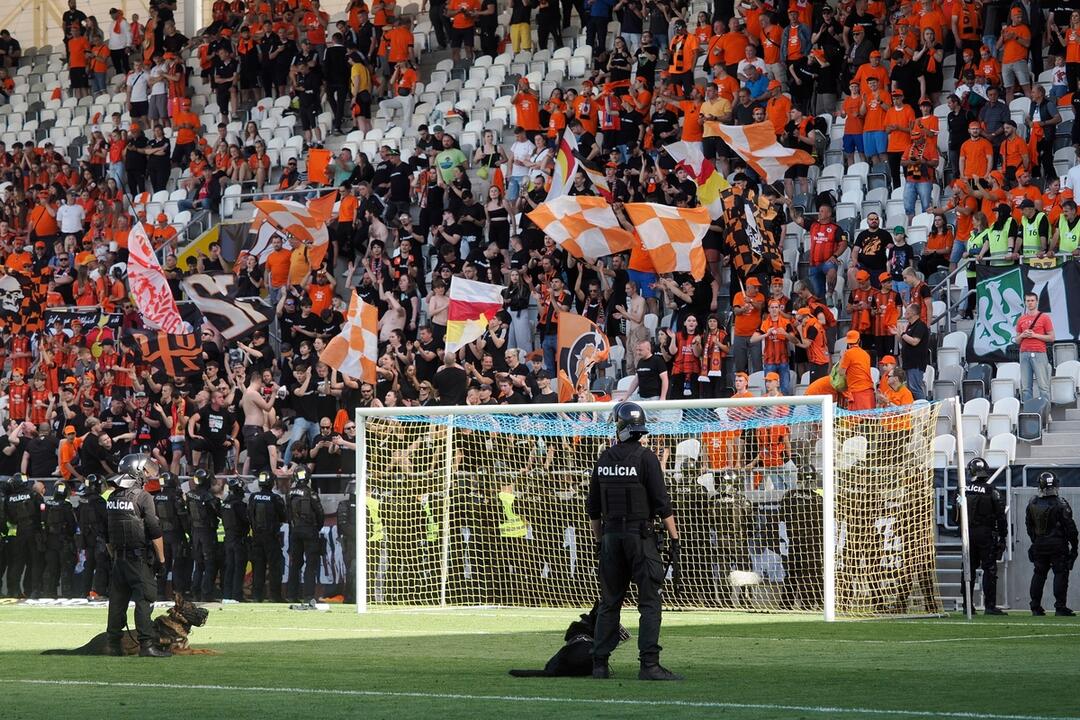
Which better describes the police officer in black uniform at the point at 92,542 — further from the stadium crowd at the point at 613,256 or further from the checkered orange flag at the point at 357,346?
the checkered orange flag at the point at 357,346

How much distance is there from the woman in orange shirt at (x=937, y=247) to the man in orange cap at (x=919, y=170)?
2.87 feet

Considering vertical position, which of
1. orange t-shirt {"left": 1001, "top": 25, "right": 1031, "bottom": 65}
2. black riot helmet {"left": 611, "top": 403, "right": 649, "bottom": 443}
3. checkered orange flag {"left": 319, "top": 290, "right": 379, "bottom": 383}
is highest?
orange t-shirt {"left": 1001, "top": 25, "right": 1031, "bottom": 65}

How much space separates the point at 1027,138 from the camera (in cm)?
2164

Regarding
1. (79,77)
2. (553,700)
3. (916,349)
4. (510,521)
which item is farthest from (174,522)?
(79,77)

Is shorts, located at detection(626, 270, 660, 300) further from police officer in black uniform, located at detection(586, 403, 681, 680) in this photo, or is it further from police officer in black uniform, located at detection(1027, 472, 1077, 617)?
police officer in black uniform, located at detection(586, 403, 681, 680)

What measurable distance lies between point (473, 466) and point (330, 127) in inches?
517

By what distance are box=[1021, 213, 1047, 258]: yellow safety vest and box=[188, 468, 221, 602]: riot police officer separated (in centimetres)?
1024

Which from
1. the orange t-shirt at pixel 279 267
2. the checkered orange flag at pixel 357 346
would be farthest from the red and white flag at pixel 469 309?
the orange t-shirt at pixel 279 267

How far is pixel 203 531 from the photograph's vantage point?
70.5 ft

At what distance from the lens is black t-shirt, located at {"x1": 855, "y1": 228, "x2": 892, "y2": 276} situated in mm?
20453

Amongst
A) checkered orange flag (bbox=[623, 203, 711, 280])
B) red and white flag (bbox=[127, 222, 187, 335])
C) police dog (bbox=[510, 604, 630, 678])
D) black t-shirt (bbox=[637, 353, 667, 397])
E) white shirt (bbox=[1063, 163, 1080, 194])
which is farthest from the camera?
red and white flag (bbox=[127, 222, 187, 335])

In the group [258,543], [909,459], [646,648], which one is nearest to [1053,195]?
[909,459]

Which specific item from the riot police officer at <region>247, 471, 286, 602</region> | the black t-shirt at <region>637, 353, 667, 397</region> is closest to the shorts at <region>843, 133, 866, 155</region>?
the black t-shirt at <region>637, 353, 667, 397</region>

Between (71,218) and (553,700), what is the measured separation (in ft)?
78.1
